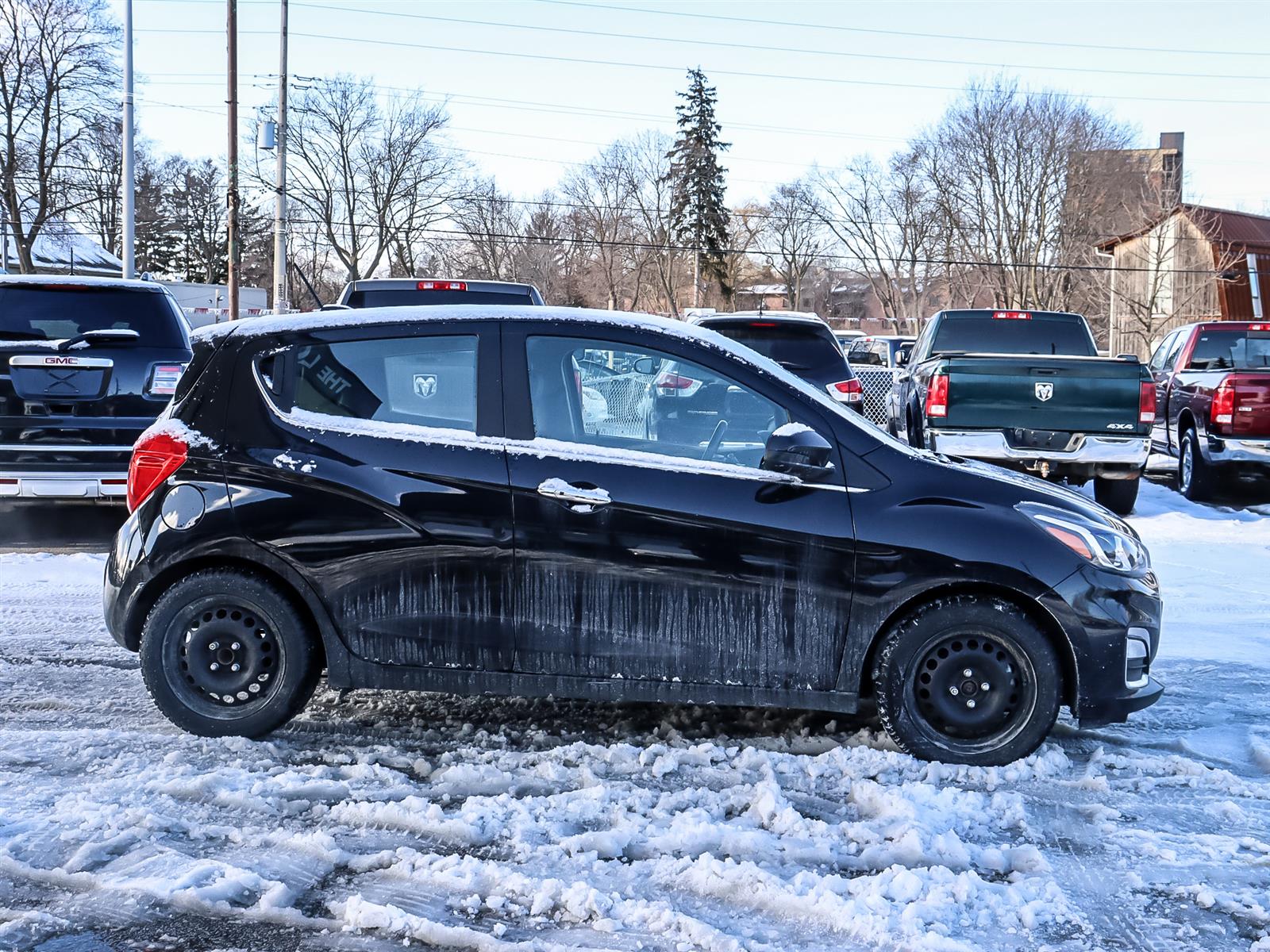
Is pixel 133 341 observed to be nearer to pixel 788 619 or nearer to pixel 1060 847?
pixel 788 619

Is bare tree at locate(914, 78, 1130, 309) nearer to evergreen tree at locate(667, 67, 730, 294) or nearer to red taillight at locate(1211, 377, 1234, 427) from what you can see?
evergreen tree at locate(667, 67, 730, 294)

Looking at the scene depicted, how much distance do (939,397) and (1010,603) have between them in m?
6.55

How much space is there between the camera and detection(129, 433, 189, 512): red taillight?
4957mm

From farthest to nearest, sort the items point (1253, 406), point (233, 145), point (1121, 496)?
point (233, 145) → point (1253, 406) → point (1121, 496)

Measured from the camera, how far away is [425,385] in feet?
16.2

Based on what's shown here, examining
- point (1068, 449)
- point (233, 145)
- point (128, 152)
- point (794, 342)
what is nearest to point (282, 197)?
point (233, 145)

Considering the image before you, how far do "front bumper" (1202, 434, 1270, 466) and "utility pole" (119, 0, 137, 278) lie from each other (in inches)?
772

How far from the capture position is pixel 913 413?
1270cm

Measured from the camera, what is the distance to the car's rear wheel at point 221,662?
489 cm

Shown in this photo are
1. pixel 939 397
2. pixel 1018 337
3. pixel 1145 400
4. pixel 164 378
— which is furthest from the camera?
pixel 1018 337

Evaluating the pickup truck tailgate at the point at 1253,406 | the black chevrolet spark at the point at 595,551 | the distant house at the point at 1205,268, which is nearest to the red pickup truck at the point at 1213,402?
the pickup truck tailgate at the point at 1253,406

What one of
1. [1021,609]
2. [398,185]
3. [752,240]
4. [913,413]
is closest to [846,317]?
[752,240]

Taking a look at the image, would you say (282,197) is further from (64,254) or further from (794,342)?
(64,254)

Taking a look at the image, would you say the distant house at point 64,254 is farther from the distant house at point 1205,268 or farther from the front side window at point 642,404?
the front side window at point 642,404
